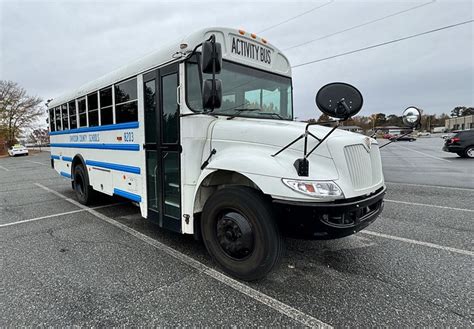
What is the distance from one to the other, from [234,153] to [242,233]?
0.77 meters

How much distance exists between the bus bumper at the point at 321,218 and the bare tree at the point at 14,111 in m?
46.2

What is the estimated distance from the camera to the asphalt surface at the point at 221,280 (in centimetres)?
225

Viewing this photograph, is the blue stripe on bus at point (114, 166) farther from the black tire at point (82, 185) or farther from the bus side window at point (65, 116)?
the bus side window at point (65, 116)

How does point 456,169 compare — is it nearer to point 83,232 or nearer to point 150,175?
point 150,175

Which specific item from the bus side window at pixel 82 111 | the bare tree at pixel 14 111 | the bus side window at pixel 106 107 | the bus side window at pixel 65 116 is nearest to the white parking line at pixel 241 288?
the bus side window at pixel 106 107

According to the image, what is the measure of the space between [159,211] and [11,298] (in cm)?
161

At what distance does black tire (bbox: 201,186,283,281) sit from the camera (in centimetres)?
249

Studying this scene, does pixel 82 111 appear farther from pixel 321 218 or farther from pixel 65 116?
pixel 321 218

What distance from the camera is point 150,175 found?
375 cm

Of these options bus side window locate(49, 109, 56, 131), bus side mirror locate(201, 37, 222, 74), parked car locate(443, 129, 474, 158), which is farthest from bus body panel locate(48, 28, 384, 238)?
parked car locate(443, 129, 474, 158)

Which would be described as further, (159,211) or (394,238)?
(394,238)

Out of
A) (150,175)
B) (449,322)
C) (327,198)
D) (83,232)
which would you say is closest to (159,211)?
(150,175)

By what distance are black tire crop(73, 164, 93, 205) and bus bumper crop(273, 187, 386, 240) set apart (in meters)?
4.69

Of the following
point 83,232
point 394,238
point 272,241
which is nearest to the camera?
point 272,241
